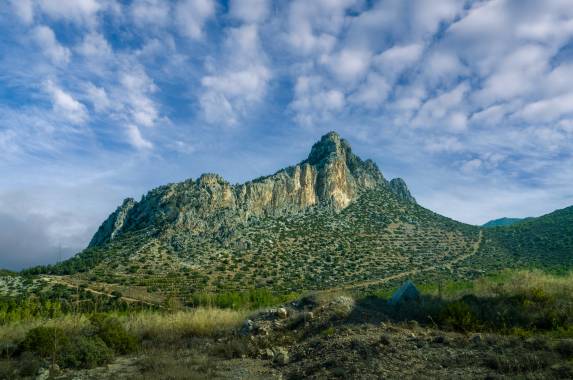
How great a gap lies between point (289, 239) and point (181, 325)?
4855 centimetres

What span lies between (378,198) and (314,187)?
1483 cm

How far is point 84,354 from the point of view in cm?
1302

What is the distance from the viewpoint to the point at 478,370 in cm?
895

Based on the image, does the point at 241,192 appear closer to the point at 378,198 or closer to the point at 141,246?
the point at 141,246

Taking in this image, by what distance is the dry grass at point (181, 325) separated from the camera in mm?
A: 17656

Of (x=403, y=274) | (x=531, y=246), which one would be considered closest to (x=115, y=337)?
(x=403, y=274)

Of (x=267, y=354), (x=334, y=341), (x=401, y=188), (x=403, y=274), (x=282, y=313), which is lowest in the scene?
(x=267, y=354)

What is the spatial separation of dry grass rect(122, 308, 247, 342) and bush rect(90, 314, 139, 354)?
1.64 metres

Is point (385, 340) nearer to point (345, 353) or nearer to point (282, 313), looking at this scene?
point (345, 353)

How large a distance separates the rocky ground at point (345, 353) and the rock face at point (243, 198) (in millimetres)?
50659

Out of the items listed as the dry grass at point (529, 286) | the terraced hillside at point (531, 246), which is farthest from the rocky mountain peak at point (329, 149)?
the dry grass at point (529, 286)

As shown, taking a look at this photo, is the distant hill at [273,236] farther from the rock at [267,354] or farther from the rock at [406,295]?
the rock at [267,354]

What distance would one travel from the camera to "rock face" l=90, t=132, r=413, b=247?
67125 millimetres

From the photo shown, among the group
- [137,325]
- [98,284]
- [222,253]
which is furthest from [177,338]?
[222,253]
